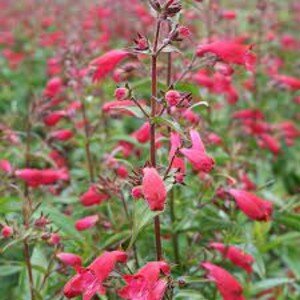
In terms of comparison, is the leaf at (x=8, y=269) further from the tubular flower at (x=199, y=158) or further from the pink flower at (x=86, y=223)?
the tubular flower at (x=199, y=158)

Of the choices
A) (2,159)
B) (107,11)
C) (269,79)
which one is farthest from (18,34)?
(2,159)

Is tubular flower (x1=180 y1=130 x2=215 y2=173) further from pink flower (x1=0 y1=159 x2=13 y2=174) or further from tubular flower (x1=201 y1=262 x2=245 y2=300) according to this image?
pink flower (x1=0 y1=159 x2=13 y2=174)

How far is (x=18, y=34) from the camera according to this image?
36.8 ft

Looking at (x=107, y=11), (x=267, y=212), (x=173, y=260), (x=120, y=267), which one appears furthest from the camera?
(x=107, y=11)

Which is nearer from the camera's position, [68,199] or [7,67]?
[68,199]

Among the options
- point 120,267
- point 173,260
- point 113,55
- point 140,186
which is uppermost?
point 113,55

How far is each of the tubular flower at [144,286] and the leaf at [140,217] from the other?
0.15 metres

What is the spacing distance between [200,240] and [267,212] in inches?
27.0

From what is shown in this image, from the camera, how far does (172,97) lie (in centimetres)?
290

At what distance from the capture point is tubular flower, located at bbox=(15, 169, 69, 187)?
13.2ft

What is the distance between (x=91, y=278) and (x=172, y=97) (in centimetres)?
87

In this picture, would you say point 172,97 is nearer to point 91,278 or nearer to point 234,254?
point 91,278

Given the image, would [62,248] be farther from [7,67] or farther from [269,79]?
[7,67]

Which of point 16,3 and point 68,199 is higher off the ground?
point 16,3
